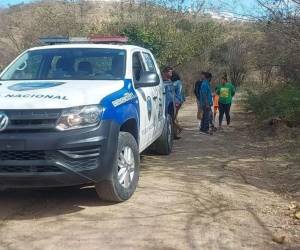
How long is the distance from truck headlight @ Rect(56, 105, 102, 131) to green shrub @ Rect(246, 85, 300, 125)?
8.25 meters

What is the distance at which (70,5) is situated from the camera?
75.1 ft

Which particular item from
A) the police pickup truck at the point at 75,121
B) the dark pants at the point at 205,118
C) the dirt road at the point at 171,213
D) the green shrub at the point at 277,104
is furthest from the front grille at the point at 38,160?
the green shrub at the point at 277,104

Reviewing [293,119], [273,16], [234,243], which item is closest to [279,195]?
[234,243]

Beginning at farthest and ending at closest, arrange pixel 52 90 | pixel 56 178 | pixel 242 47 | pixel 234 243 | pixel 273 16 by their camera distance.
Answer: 1. pixel 242 47
2. pixel 273 16
3. pixel 52 90
4. pixel 56 178
5. pixel 234 243

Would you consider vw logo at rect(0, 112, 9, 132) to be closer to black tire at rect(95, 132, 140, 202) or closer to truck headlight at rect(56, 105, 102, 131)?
truck headlight at rect(56, 105, 102, 131)

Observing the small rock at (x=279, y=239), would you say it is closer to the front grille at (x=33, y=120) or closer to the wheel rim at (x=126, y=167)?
the wheel rim at (x=126, y=167)

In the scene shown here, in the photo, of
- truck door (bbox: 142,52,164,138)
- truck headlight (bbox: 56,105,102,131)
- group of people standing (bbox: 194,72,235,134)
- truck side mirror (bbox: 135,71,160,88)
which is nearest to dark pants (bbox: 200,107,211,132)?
group of people standing (bbox: 194,72,235,134)

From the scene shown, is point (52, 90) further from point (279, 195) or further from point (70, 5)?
point (70, 5)

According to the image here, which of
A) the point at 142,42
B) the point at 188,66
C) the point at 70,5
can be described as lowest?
the point at 188,66

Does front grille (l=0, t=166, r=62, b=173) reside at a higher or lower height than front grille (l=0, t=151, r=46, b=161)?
lower

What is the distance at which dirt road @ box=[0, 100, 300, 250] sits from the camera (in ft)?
17.1

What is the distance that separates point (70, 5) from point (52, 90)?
17.6 metres

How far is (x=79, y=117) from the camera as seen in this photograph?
5695 millimetres

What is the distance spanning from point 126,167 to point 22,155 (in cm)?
133
